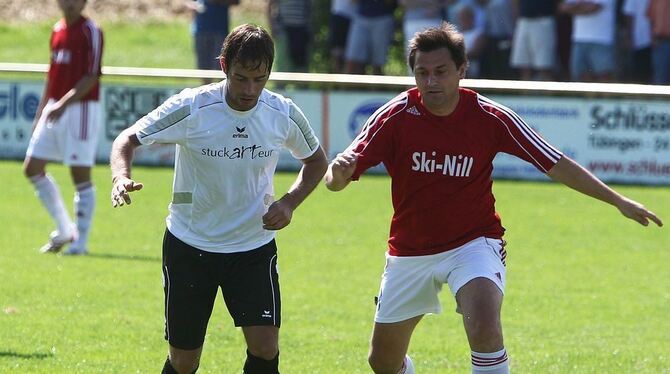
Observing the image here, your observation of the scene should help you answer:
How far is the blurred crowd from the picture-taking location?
17.8 metres

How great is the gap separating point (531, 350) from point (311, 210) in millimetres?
6554

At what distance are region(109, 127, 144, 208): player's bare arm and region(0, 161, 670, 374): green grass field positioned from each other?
1.85 meters

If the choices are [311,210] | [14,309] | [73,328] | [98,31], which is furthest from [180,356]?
[311,210]

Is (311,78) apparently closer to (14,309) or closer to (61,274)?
(61,274)

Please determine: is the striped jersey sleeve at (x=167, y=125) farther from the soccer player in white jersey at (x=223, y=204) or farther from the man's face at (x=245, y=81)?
the man's face at (x=245, y=81)

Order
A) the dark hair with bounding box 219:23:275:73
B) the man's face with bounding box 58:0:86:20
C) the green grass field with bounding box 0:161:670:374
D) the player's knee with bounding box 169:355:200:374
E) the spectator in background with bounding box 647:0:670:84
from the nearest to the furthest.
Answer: the dark hair with bounding box 219:23:275:73
the player's knee with bounding box 169:355:200:374
the green grass field with bounding box 0:161:670:374
the man's face with bounding box 58:0:86:20
the spectator in background with bounding box 647:0:670:84

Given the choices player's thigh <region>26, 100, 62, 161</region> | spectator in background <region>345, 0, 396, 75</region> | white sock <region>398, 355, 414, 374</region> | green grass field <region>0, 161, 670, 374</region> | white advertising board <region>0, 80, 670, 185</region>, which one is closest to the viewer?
white sock <region>398, 355, 414, 374</region>

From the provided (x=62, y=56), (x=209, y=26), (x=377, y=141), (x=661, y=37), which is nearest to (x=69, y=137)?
(x=62, y=56)

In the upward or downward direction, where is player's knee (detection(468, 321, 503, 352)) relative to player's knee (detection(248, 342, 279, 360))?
upward

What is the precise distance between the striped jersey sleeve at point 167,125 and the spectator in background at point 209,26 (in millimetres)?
12539

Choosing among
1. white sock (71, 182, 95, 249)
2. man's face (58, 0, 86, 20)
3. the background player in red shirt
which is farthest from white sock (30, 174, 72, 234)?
man's face (58, 0, 86, 20)

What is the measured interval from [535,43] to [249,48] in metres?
12.6

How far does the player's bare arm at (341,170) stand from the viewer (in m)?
6.28

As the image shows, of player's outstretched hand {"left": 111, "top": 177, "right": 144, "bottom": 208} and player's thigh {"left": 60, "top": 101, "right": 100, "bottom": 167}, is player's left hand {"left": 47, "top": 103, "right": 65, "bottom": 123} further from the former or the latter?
player's outstretched hand {"left": 111, "top": 177, "right": 144, "bottom": 208}
